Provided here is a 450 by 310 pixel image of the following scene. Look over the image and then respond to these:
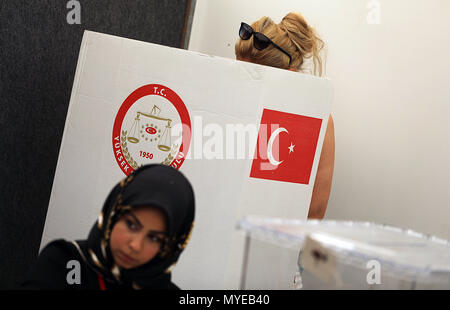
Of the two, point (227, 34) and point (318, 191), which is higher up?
point (227, 34)

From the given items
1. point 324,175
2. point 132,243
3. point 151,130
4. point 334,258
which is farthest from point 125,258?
point 324,175

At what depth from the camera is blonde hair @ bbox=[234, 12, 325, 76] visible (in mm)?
1405

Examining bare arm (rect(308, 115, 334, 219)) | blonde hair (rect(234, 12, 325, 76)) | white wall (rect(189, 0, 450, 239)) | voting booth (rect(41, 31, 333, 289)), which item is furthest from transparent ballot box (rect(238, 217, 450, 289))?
white wall (rect(189, 0, 450, 239))

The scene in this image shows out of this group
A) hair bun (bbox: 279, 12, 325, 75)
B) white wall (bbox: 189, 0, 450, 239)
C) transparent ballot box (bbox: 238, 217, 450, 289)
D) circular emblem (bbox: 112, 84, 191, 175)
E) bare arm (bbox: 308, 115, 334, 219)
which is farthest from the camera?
white wall (bbox: 189, 0, 450, 239)

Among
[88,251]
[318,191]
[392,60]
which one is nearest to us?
[88,251]

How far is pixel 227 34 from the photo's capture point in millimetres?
2012

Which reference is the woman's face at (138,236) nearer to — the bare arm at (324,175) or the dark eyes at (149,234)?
the dark eyes at (149,234)

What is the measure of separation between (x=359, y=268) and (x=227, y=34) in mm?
1486

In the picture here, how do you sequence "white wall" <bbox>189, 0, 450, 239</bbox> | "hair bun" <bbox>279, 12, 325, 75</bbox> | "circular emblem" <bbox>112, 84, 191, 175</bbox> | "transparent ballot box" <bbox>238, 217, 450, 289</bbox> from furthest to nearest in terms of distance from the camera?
"white wall" <bbox>189, 0, 450, 239</bbox> < "hair bun" <bbox>279, 12, 325, 75</bbox> < "circular emblem" <bbox>112, 84, 191, 175</bbox> < "transparent ballot box" <bbox>238, 217, 450, 289</bbox>

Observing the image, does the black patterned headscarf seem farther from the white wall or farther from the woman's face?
the white wall

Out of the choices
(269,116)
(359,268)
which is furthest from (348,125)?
(359,268)

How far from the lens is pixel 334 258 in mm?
618

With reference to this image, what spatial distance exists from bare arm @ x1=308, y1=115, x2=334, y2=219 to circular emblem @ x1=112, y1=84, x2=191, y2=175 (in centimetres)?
38
